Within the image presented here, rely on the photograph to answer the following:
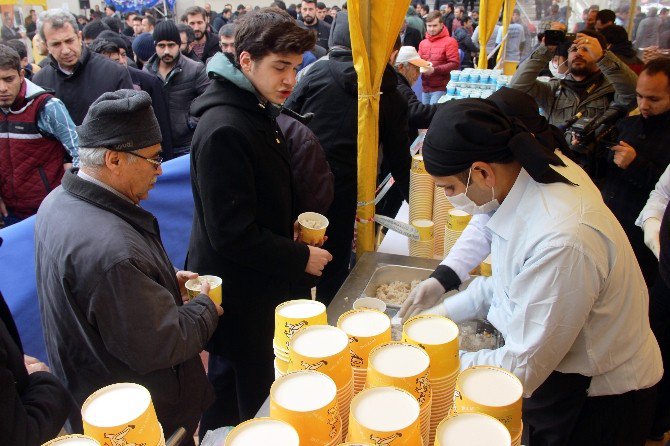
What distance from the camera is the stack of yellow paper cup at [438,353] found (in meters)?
1.28

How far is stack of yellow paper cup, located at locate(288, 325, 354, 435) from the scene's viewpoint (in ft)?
3.90

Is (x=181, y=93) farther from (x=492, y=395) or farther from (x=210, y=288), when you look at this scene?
(x=492, y=395)

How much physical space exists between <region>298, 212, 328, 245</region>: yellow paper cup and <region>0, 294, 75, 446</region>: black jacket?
117 cm

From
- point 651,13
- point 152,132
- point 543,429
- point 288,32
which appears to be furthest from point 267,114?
point 651,13

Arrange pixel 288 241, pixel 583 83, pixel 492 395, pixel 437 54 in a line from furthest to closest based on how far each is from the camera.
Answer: pixel 437 54, pixel 583 83, pixel 288 241, pixel 492 395

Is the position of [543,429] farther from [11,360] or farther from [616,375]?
[11,360]

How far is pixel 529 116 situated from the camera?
1.73 m

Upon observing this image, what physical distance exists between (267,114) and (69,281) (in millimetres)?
1033

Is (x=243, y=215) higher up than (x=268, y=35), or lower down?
lower down

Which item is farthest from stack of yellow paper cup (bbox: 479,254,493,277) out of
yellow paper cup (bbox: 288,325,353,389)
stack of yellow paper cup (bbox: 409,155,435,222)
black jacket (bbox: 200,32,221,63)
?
black jacket (bbox: 200,32,221,63)

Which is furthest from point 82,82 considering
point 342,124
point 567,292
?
point 567,292

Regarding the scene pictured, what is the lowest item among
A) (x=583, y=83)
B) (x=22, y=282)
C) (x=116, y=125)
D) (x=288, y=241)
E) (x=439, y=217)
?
(x=22, y=282)

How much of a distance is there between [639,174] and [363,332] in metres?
2.70

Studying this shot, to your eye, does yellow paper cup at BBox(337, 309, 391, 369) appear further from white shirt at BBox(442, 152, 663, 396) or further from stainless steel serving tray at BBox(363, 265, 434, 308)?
stainless steel serving tray at BBox(363, 265, 434, 308)
